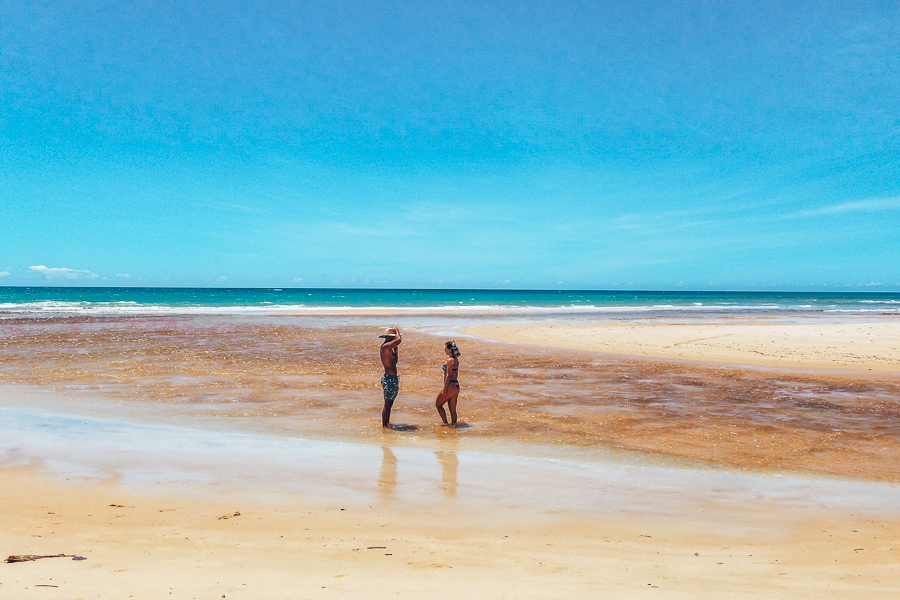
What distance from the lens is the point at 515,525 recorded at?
18.4 feet

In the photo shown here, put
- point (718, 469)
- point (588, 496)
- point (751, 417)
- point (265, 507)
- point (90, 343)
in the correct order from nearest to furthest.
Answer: point (265, 507), point (588, 496), point (718, 469), point (751, 417), point (90, 343)

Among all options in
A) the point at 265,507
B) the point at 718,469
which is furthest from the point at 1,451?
the point at 718,469

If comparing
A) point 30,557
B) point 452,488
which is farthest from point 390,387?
point 30,557

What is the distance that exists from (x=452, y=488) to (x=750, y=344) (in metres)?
20.5

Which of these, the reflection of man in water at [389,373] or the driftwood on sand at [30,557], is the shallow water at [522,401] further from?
the driftwood on sand at [30,557]

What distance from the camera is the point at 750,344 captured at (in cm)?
2311

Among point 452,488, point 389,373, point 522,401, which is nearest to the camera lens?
point 452,488

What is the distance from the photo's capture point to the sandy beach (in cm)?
445

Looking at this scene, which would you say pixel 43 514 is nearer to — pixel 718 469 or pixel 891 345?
pixel 718 469

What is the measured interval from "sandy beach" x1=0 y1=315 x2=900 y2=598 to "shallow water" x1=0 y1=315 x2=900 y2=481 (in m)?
0.08

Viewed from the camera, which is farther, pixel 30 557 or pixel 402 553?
pixel 402 553

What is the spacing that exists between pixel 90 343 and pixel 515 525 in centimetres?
2370

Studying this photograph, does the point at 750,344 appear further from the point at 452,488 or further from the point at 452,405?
the point at 452,488

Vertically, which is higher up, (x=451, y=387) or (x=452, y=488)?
(x=451, y=387)
